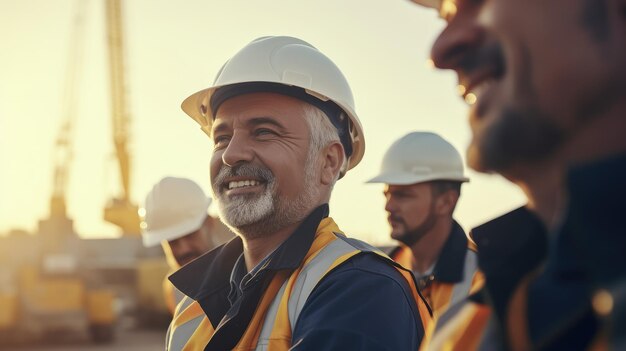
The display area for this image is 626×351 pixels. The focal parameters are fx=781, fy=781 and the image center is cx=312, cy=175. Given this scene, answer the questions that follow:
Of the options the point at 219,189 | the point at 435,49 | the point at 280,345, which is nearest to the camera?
the point at 435,49

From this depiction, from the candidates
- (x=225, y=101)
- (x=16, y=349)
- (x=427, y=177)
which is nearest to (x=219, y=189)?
(x=225, y=101)

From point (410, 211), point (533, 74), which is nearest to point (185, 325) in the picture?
point (533, 74)

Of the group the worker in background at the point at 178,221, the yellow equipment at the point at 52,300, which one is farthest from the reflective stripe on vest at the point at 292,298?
the yellow equipment at the point at 52,300

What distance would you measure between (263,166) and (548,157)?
1828mm

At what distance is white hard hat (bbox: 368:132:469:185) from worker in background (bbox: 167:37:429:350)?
288 cm

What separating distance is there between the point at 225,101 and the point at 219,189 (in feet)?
1.16

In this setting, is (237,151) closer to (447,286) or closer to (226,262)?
(226,262)

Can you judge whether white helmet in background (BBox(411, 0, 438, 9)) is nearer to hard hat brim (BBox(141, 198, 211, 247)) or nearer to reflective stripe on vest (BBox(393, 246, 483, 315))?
reflective stripe on vest (BBox(393, 246, 483, 315))

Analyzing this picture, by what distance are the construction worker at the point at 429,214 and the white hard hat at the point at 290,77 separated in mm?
1893

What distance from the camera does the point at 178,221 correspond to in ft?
19.7

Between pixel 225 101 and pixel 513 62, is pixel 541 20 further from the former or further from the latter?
pixel 225 101

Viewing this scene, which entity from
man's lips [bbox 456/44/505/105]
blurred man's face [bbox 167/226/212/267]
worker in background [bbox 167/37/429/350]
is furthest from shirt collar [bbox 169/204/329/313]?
blurred man's face [bbox 167/226/212/267]

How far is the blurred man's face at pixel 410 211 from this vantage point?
577 centimetres

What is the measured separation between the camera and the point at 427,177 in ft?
20.6
